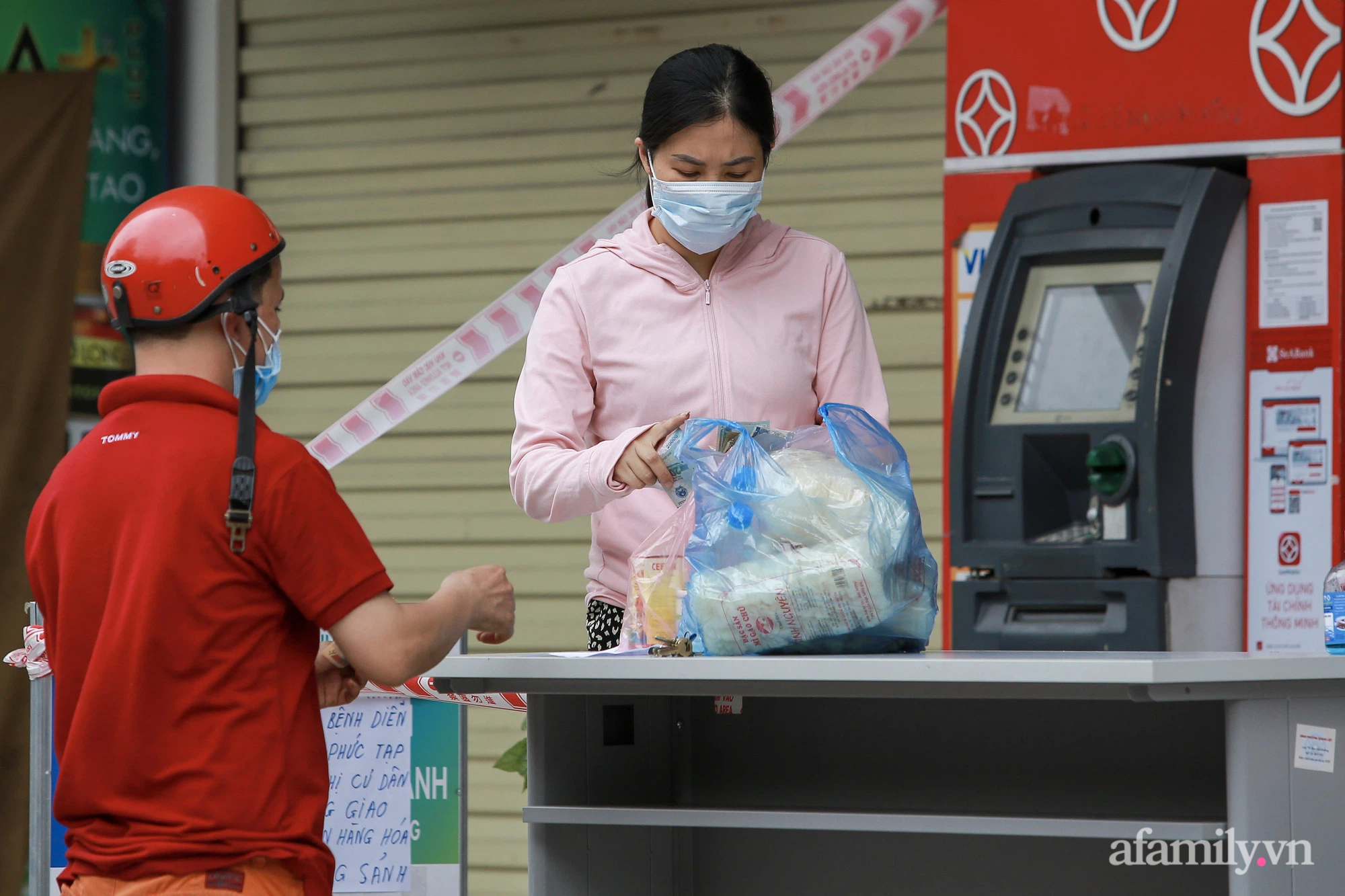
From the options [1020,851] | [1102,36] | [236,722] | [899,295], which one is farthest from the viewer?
[899,295]

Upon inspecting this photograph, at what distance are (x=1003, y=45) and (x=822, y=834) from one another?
1.93 metres

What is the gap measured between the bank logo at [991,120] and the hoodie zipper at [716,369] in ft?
4.34

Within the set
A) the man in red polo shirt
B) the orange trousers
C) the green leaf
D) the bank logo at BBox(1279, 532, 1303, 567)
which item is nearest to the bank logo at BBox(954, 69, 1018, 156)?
the bank logo at BBox(1279, 532, 1303, 567)

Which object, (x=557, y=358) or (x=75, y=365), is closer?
(x=557, y=358)

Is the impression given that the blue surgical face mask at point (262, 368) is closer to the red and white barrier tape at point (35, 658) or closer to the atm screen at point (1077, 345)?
the red and white barrier tape at point (35, 658)

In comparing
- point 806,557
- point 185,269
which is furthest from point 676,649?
point 185,269

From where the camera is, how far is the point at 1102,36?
354cm

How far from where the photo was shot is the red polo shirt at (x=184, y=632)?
179cm

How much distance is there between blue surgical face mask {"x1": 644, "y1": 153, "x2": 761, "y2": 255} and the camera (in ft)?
8.39

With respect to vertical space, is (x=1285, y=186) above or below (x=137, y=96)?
below

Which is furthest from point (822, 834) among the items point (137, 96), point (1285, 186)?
point (137, 96)

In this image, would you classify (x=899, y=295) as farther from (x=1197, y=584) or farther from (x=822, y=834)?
(x=822, y=834)

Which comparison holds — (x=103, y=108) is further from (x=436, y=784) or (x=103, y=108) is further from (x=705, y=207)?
(x=705, y=207)

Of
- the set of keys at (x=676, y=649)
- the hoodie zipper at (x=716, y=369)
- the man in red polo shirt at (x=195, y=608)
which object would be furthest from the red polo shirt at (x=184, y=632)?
the hoodie zipper at (x=716, y=369)
